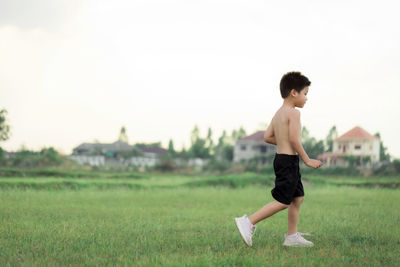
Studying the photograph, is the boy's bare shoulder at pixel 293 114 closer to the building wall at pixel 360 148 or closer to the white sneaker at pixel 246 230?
the white sneaker at pixel 246 230

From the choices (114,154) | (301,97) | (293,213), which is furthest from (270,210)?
(114,154)

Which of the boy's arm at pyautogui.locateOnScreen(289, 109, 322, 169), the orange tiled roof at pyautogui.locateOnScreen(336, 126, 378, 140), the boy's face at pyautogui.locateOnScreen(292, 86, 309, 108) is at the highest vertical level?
the orange tiled roof at pyautogui.locateOnScreen(336, 126, 378, 140)

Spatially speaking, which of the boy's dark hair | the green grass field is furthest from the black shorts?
the boy's dark hair

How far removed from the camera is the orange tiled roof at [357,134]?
3797 centimetres

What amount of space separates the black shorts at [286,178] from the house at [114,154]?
42272mm

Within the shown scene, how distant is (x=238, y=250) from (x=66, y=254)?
1378 mm

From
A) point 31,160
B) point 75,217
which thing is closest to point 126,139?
point 31,160

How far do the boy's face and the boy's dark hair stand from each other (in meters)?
0.03

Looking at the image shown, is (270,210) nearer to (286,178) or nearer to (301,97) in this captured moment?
(286,178)

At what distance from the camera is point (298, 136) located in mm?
3611

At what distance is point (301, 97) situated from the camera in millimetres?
3760

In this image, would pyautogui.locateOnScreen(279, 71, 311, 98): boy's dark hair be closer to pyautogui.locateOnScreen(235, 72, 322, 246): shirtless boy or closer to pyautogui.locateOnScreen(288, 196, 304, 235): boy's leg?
pyautogui.locateOnScreen(235, 72, 322, 246): shirtless boy

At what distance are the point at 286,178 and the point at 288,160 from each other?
0.17m

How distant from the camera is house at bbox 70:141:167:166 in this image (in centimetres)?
5027
